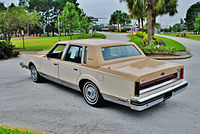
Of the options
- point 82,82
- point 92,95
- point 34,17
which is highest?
point 34,17

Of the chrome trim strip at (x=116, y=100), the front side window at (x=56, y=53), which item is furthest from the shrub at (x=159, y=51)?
A: the chrome trim strip at (x=116, y=100)

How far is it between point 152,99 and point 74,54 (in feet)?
7.76

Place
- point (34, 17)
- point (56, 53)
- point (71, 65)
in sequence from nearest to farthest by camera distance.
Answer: point (71, 65) < point (56, 53) < point (34, 17)

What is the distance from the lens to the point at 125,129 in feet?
11.7

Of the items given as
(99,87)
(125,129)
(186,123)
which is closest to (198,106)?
(186,123)

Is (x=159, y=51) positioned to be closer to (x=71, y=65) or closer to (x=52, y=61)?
(x=52, y=61)

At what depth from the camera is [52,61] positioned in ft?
18.5

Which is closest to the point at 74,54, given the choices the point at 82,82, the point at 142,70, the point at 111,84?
the point at 82,82

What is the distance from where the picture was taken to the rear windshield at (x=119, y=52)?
15.0 ft

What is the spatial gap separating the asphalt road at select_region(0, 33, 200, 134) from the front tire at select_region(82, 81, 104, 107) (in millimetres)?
145

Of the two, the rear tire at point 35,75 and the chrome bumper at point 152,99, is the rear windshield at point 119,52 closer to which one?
the chrome bumper at point 152,99

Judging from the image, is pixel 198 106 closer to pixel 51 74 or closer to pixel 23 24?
pixel 51 74

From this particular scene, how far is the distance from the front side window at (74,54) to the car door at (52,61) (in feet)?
1.19

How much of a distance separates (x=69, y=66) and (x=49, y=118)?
1.49 metres
